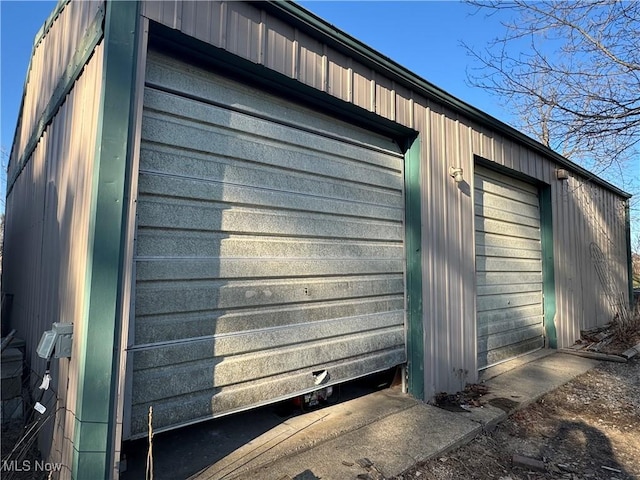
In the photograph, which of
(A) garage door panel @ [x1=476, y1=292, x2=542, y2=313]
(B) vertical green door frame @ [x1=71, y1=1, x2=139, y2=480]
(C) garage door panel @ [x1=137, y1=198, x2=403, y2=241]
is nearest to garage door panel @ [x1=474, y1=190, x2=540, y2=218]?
(A) garage door panel @ [x1=476, y1=292, x2=542, y2=313]

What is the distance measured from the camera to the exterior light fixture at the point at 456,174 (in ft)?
13.7

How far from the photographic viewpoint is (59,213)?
271 cm

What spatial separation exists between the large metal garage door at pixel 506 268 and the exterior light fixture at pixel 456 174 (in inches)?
31.7

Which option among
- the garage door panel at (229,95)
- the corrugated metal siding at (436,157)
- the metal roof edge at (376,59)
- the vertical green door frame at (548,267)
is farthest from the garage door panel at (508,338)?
the garage door panel at (229,95)

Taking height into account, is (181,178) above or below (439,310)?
above

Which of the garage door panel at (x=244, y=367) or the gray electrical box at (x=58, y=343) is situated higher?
the gray electrical box at (x=58, y=343)

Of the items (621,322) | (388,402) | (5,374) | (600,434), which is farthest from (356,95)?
(621,322)

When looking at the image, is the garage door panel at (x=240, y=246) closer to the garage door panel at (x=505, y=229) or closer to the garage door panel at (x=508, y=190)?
Result: the garage door panel at (x=505, y=229)

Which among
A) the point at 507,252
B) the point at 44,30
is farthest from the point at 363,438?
the point at 44,30

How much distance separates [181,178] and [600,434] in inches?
158

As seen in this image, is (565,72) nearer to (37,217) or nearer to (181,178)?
(181,178)

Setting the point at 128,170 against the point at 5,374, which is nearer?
the point at 128,170

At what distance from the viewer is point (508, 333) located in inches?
209

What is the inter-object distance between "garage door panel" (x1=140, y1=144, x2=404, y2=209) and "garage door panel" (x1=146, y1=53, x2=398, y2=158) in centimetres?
34
